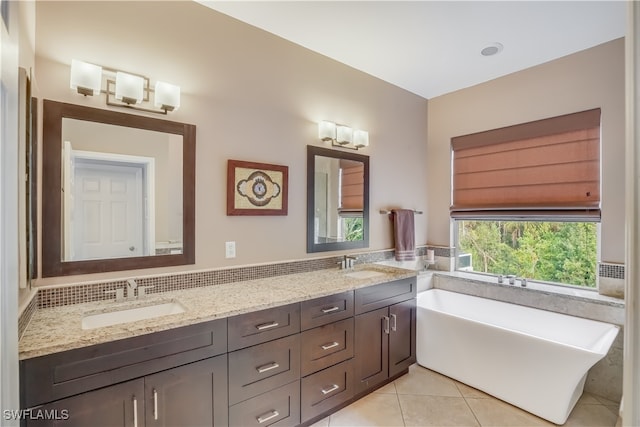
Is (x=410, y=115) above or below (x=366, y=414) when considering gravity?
above

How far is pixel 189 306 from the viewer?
5.60 ft

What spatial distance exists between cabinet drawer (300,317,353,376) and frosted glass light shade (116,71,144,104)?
1746 millimetres

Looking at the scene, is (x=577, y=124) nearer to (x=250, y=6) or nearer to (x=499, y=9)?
(x=499, y=9)

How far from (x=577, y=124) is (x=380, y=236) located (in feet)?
6.57

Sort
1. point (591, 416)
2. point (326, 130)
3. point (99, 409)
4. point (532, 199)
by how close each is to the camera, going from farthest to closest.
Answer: point (532, 199), point (326, 130), point (591, 416), point (99, 409)

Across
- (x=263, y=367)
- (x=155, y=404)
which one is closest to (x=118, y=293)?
(x=155, y=404)

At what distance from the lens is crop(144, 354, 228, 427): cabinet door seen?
1429mm

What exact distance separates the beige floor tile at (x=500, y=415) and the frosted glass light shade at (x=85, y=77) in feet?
10.5

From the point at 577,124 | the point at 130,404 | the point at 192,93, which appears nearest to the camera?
the point at 130,404

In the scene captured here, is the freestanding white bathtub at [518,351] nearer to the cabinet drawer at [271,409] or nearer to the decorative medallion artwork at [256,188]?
the cabinet drawer at [271,409]

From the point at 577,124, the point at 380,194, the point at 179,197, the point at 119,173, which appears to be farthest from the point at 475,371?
the point at 119,173

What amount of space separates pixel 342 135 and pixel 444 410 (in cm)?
235

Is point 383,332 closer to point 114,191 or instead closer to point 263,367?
point 263,367

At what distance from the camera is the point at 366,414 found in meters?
2.21
